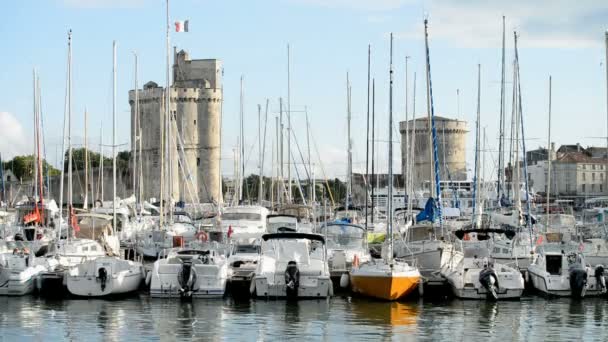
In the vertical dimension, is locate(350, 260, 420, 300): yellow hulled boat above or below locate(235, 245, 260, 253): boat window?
below

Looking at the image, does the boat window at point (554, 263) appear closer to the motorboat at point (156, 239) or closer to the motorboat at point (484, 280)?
the motorboat at point (484, 280)

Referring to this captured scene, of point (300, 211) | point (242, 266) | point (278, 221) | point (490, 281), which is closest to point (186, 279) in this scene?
point (242, 266)

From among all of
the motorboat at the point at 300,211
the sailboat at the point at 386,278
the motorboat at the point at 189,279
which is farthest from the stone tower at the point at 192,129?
the sailboat at the point at 386,278

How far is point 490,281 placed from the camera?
2364 centimetres

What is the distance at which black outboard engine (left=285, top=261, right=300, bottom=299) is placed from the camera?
23.3 m

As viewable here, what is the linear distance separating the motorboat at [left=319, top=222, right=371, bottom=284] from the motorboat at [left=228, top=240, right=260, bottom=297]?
6.45 ft

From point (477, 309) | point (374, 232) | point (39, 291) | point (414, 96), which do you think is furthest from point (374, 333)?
point (414, 96)

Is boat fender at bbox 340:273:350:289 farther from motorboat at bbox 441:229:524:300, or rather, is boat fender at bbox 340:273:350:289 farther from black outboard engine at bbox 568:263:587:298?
black outboard engine at bbox 568:263:587:298

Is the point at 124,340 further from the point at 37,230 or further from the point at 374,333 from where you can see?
the point at 37,230

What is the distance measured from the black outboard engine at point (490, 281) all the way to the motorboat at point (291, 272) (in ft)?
11.3

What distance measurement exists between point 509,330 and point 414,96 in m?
21.3

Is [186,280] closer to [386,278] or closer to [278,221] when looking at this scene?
[386,278]

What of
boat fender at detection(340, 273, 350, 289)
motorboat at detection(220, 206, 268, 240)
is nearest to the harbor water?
boat fender at detection(340, 273, 350, 289)

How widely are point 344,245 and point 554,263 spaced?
19.1 feet
